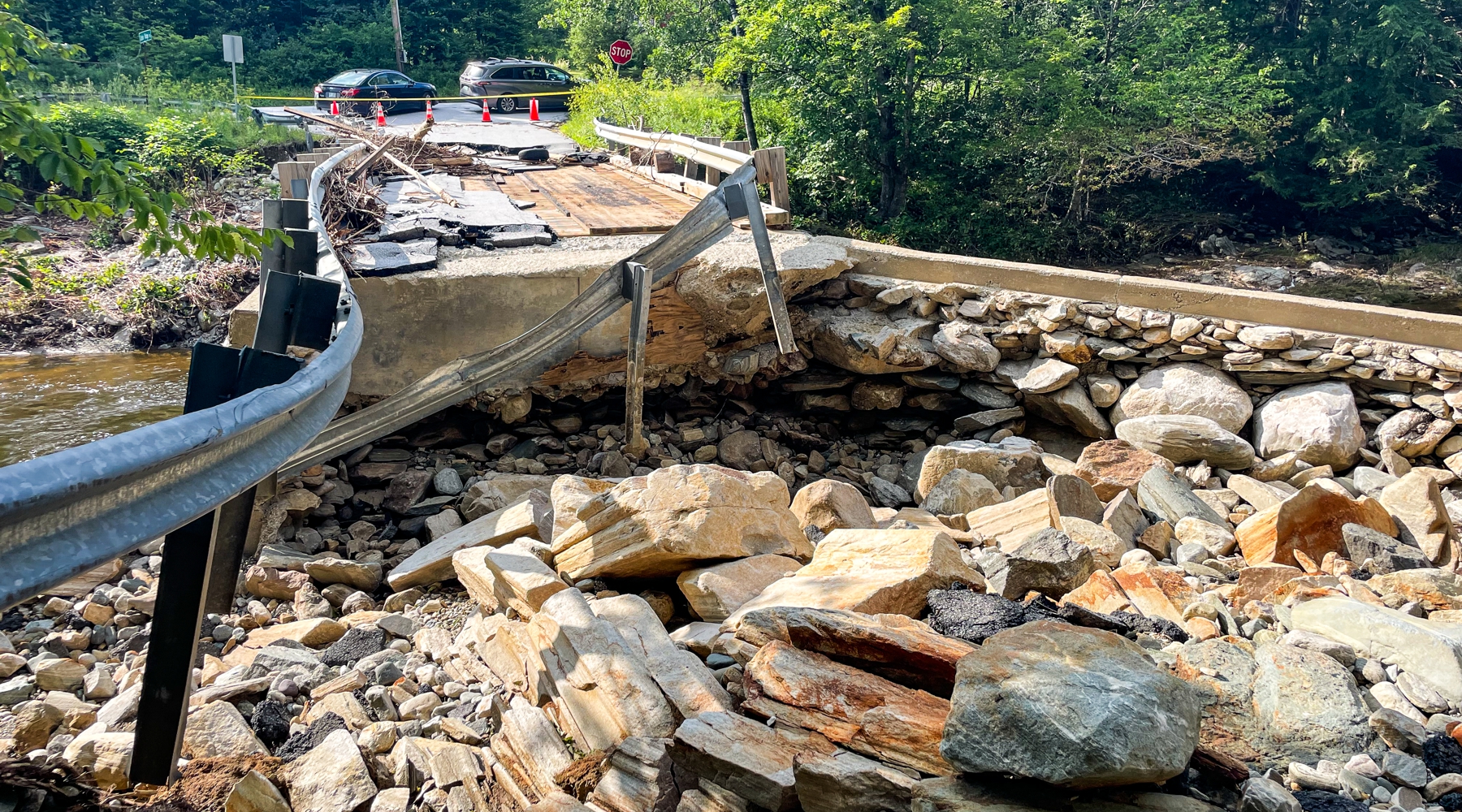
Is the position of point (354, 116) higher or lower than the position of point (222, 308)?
higher

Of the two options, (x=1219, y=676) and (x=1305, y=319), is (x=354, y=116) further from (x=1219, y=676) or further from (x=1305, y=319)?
(x=1219, y=676)

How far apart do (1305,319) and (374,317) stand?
6.16 m

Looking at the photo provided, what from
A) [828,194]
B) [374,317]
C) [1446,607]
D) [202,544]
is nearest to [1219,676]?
[1446,607]

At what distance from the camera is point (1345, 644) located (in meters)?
2.89

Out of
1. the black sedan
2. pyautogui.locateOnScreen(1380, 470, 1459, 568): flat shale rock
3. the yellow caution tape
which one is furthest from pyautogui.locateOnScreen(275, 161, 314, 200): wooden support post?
the black sedan

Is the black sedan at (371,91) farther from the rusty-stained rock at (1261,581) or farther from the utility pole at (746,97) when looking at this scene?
the rusty-stained rock at (1261,581)

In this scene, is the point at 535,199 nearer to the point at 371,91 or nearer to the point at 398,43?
the point at 371,91

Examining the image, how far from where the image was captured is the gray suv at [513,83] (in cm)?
2784

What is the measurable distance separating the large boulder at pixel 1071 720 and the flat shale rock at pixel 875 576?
0.88 meters

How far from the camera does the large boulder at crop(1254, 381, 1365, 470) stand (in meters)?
6.07

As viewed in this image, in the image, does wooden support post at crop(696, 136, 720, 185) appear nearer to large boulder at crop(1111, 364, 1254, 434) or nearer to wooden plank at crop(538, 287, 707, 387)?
wooden plank at crop(538, 287, 707, 387)

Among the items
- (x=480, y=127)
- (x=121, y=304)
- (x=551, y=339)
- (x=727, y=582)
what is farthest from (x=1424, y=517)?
(x=480, y=127)

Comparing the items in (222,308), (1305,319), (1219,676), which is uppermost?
(1305,319)

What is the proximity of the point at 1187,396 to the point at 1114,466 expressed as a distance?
152 cm
